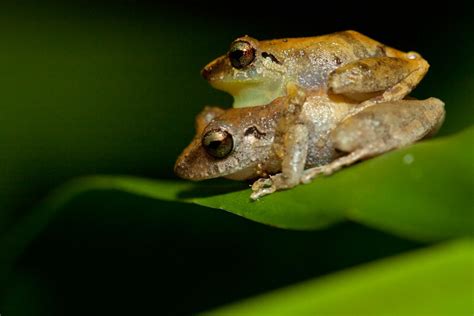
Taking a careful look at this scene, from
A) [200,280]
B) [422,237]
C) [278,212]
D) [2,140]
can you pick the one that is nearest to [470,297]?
[422,237]

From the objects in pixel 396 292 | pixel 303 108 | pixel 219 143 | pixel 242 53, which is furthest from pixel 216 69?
pixel 396 292

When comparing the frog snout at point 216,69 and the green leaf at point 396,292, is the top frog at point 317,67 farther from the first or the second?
the green leaf at point 396,292

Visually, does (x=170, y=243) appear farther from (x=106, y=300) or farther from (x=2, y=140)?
(x=2, y=140)

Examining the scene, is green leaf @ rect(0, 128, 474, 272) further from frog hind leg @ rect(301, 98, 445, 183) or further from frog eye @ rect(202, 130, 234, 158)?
frog eye @ rect(202, 130, 234, 158)

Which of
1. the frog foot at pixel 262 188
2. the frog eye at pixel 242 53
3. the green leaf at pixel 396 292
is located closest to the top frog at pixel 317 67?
the frog eye at pixel 242 53

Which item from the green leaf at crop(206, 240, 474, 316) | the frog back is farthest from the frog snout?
the green leaf at crop(206, 240, 474, 316)

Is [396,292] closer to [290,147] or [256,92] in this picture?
[290,147]
